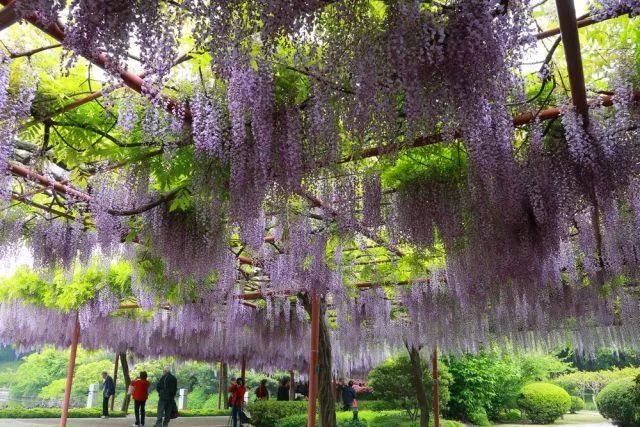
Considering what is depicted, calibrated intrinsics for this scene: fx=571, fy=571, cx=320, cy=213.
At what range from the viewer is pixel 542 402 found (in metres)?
17.4

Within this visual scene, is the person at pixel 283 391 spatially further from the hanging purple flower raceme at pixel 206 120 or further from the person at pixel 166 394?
the hanging purple flower raceme at pixel 206 120

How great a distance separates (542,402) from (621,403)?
18.1 ft

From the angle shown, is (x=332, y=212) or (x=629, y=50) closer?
(x=629, y=50)

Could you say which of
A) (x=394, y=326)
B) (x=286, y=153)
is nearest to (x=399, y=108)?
(x=286, y=153)

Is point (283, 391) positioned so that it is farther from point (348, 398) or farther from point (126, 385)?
point (126, 385)

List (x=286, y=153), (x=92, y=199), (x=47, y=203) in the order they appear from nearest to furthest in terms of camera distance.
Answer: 1. (x=286, y=153)
2. (x=92, y=199)
3. (x=47, y=203)

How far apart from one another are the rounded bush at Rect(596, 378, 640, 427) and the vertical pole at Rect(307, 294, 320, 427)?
7950mm

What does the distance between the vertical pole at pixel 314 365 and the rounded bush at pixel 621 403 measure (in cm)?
795

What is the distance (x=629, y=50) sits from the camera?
3277mm

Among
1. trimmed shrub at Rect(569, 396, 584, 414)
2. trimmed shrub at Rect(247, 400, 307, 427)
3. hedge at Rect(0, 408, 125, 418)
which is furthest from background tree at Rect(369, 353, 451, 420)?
trimmed shrub at Rect(569, 396, 584, 414)

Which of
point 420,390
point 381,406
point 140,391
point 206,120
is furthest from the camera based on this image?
point 381,406

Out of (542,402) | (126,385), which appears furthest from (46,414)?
(542,402)

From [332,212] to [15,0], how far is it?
3.43 m

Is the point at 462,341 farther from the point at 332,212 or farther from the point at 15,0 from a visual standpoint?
the point at 15,0
